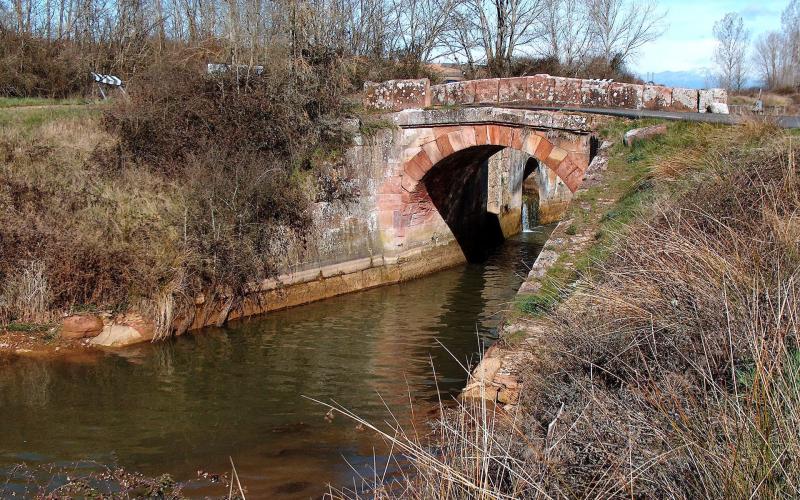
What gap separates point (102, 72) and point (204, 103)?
5.69m

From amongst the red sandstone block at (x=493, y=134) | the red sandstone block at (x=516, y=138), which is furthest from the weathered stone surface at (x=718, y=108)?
the red sandstone block at (x=493, y=134)

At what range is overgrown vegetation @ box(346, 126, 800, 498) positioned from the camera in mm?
2848

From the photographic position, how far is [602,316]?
498 centimetres

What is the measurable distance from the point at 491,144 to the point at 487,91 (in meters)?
1.51

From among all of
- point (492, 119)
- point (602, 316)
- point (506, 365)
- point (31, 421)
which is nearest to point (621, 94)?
point (492, 119)

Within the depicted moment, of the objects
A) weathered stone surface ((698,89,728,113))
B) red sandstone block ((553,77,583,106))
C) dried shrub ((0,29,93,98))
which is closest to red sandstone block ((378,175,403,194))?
red sandstone block ((553,77,583,106))

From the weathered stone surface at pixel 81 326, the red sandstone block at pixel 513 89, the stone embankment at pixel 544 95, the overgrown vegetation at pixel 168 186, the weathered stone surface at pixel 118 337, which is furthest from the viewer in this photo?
the red sandstone block at pixel 513 89

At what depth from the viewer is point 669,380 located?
3.48 m

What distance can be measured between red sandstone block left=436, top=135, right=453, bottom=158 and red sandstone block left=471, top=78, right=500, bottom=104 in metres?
1.24

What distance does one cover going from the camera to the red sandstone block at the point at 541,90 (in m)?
14.5

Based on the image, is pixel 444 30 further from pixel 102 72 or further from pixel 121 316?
pixel 121 316

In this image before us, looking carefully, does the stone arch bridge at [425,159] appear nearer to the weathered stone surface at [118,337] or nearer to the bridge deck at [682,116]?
the bridge deck at [682,116]

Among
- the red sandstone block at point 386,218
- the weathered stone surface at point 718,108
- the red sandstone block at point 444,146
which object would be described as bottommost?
the red sandstone block at point 386,218

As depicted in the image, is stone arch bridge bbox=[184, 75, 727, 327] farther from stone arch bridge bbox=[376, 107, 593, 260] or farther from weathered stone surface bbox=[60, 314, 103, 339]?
weathered stone surface bbox=[60, 314, 103, 339]
